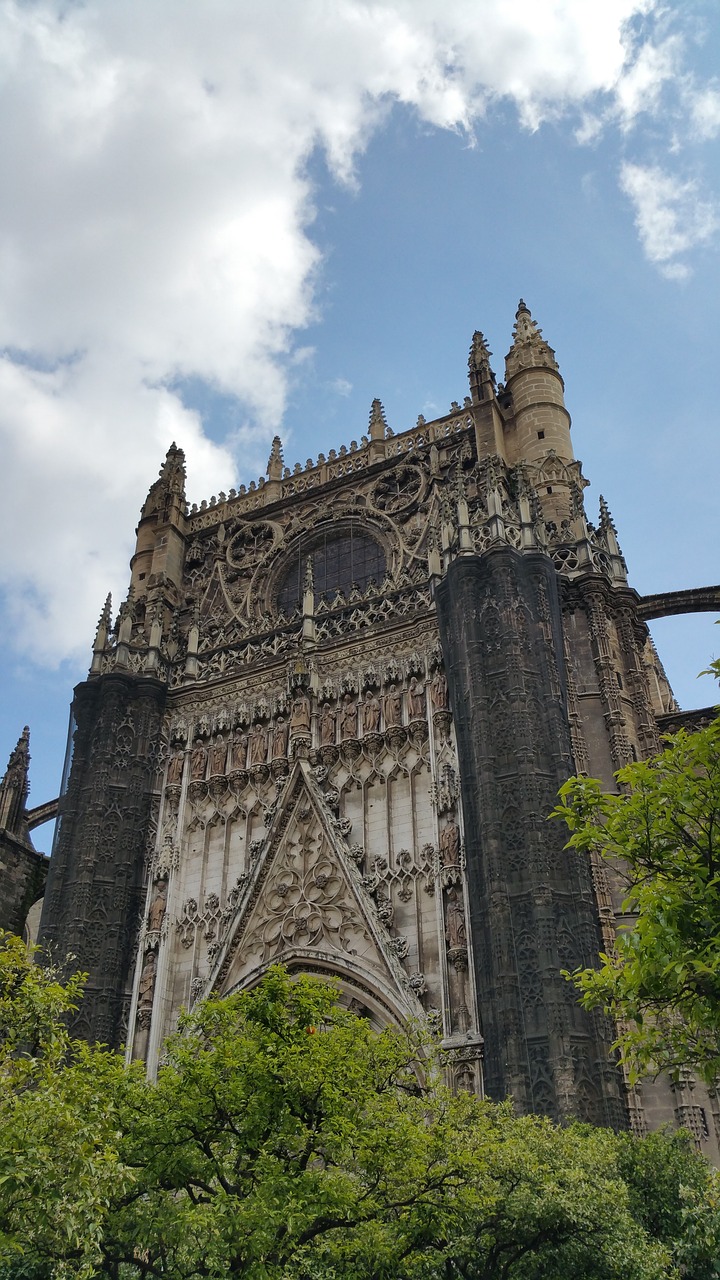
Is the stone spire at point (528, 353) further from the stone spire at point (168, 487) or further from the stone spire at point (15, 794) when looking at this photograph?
the stone spire at point (15, 794)

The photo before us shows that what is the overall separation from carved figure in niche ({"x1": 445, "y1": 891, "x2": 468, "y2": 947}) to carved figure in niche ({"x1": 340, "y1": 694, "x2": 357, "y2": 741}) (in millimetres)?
4827

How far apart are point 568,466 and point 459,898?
11.6 m

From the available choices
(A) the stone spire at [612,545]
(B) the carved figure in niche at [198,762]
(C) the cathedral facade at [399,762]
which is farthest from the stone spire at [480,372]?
(B) the carved figure in niche at [198,762]

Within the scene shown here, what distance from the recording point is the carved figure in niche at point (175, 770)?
24922mm

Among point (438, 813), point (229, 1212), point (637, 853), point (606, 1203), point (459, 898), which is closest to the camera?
point (637, 853)

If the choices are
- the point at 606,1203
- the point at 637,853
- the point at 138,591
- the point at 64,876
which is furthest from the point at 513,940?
the point at 138,591

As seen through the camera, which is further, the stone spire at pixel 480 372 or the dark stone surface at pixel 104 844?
the stone spire at pixel 480 372

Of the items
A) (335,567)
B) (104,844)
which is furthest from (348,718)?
(335,567)

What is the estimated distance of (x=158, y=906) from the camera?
2294cm

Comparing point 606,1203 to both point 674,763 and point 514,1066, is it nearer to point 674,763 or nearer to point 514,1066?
point 514,1066

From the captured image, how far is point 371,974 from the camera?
19766 mm

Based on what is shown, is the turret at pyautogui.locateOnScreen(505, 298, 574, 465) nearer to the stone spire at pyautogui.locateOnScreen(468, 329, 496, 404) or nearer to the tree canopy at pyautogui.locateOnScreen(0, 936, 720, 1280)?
the stone spire at pyautogui.locateOnScreen(468, 329, 496, 404)

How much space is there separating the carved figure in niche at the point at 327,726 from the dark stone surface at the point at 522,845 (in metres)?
3.15

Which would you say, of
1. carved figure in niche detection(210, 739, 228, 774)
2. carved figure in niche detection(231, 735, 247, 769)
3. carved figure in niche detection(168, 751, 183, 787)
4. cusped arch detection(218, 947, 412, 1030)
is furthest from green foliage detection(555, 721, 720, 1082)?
carved figure in niche detection(168, 751, 183, 787)
